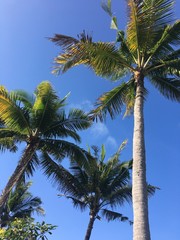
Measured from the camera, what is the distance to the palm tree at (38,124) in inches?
650

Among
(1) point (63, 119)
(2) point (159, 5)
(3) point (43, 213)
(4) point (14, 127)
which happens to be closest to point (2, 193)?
(4) point (14, 127)

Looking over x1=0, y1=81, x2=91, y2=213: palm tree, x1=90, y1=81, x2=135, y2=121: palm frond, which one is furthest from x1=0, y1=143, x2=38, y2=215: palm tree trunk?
x1=90, y1=81, x2=135, y2=121: palm frond

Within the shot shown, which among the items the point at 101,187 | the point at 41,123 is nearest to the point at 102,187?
the point at 101,187

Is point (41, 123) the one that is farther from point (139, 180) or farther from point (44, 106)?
point (139, 180)

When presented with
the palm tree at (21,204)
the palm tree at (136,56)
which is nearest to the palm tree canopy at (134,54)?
the palm tree at (136,56)

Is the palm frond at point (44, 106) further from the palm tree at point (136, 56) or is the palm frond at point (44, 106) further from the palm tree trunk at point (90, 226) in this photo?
the palm tree trunk at point (90, 226)

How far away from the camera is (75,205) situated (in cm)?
2119

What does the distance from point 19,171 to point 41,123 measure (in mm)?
2508

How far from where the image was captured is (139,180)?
9367mm

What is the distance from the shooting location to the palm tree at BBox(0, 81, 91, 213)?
16.5 m

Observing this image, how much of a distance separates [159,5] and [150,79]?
301cm

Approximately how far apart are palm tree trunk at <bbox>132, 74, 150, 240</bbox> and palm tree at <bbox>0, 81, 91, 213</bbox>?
20.8ft

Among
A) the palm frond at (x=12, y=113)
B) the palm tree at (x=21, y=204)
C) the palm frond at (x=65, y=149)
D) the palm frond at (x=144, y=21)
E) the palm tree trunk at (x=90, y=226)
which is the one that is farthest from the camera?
the palm tree at (x=21, y=204)

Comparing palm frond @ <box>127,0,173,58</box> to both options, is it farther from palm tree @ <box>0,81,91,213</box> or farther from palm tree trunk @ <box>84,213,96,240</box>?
palm tree trunk @ <box>84,213,96,240</box>
